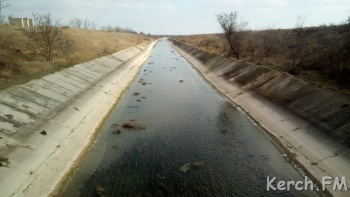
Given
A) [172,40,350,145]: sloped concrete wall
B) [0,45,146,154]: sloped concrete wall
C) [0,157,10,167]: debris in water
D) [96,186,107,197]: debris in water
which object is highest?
[172,40,350,145]: sloped concrete wall

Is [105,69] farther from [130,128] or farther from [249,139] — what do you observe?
[249,139]

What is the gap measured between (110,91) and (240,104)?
1219 centimetres

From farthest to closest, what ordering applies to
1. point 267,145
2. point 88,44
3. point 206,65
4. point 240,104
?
point 88,44
point 206,65
point 240,104
point 267,145

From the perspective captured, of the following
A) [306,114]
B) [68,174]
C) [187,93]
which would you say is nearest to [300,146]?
[306,114]

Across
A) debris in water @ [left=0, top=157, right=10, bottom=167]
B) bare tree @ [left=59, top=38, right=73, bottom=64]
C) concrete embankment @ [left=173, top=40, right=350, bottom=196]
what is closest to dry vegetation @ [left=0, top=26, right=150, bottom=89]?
bare tree @ [left=59, top=38, right=73, bottom=64]

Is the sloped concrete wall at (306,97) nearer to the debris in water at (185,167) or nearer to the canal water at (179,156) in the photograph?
the canal water at (179,156)

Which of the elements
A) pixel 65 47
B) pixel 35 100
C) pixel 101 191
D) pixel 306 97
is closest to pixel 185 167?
pixel 101 191

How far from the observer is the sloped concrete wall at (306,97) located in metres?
14.7

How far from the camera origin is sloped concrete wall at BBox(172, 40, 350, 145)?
14694 millimetres

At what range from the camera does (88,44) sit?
5722cm

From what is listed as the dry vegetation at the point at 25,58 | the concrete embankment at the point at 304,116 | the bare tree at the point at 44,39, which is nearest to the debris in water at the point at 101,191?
the concrete embankment at the point at 304,116

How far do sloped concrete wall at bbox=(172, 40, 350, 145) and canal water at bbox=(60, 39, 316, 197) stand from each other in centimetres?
278

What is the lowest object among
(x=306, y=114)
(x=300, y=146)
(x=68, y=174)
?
(x=68, y=174)

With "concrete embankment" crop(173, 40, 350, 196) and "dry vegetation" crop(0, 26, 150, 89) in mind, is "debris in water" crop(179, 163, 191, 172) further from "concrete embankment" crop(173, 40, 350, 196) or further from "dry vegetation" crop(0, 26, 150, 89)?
"dry vegetation" crop(0, 26, 150, 89)
